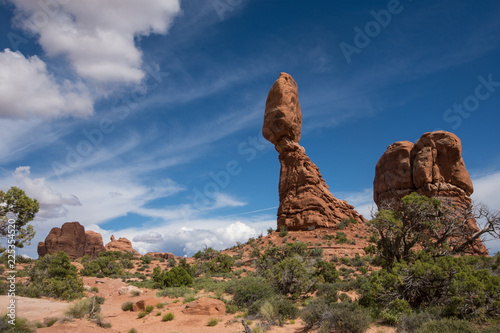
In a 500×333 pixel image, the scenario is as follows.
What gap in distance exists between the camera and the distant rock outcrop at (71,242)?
4703cm

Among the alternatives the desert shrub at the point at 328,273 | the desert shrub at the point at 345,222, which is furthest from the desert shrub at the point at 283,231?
the desert shrub at the point at 328,273

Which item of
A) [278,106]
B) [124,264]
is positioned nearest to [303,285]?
[124,264]

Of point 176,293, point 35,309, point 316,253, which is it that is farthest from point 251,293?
point 316,253

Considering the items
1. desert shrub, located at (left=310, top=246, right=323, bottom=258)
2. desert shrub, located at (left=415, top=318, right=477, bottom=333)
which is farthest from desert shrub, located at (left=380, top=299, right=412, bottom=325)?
desert shrub, located at (left=310, top=246, right=323, bottom=258)

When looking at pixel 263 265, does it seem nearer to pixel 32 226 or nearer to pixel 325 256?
pixel 325 256

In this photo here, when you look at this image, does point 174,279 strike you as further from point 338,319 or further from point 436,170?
point 436,170

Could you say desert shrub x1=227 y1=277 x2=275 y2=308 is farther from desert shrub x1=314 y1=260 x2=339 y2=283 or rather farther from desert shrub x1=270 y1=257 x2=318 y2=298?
desert shrub x1=314 y1=260 x2=339 y2=283

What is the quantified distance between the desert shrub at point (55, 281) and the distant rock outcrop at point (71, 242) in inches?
1219

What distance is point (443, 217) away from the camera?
1414 cm

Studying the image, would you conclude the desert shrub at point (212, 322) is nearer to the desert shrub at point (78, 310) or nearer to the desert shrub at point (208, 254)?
the desert shrub at point (78, 310)

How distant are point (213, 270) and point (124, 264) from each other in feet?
38.0

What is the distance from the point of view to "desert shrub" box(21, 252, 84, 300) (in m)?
17.5

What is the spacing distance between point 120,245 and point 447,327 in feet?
190

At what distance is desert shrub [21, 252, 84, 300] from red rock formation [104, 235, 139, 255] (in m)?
36.1
